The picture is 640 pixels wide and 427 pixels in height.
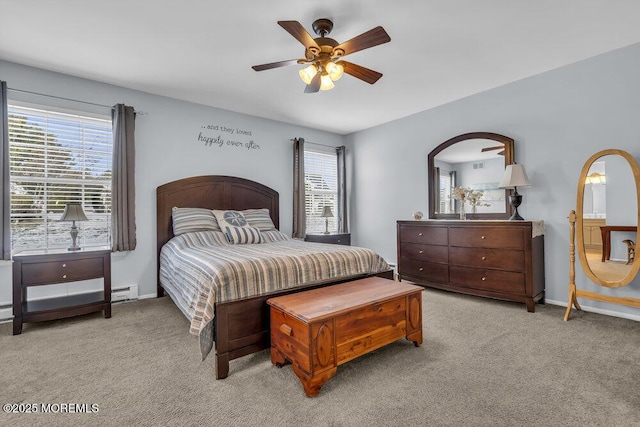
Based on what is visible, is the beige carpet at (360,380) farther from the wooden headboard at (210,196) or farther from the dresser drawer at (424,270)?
the wooden headboard at (210,196)

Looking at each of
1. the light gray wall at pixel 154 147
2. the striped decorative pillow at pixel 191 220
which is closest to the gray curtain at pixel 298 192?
the light gray wall at pixel 154 147

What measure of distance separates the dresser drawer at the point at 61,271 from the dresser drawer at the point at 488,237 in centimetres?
394

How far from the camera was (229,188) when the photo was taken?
14.6ft

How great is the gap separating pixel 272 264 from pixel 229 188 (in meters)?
2.42

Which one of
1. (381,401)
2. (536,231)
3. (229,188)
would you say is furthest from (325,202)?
(381,401)

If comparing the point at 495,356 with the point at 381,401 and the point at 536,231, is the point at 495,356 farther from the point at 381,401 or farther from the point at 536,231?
the point at 536,231

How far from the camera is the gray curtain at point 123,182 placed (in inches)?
139

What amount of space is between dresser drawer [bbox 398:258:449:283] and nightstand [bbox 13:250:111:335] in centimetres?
356

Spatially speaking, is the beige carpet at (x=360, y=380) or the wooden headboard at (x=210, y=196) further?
the wooden headboard at (x=210, y=196)

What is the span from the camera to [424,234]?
13.4ft

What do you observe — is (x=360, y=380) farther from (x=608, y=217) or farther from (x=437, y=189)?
(x=437, y=189)

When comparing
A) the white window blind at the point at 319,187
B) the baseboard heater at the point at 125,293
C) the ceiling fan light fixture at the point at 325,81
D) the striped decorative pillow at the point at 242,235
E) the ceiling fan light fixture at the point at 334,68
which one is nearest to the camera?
the ceiling fan light fixture at the point at 334,68

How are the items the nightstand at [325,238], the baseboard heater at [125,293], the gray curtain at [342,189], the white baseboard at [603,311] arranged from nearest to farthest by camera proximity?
the white baseboard at [603,311], the baseboard heater at [125,293], the nightstand at [325,238], the gray curtain at [342,189]

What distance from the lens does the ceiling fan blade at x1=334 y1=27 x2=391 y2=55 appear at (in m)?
2.10
